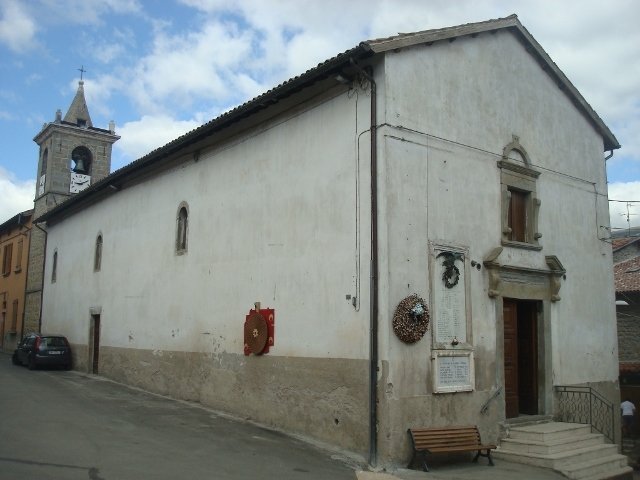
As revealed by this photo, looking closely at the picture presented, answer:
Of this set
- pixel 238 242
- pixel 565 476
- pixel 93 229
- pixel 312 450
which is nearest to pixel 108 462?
pixel 312 450

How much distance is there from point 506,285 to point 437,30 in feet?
15.5

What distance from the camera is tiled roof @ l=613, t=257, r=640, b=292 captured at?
2019 cm

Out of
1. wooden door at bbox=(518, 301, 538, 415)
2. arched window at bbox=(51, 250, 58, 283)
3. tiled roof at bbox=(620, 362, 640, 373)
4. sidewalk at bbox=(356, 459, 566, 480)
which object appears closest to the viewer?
sidewalk at bbox=(356, 459, 566, 480)

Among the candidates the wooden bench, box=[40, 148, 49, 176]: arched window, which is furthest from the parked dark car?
the wooden bench

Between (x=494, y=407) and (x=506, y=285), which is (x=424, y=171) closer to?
(x=506, y=285)

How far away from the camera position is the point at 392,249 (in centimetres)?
943

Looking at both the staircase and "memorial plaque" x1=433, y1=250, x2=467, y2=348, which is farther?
"memorial plaque" x1=433, y1=250, x2=467, y2=348

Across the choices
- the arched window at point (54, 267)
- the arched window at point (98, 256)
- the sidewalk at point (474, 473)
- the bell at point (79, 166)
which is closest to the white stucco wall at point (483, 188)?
the sidewalk at point (474, 473)

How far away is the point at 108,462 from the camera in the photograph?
8.00m

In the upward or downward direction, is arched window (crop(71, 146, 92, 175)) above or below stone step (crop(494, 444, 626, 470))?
above

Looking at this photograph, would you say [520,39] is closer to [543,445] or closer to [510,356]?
[510,356]

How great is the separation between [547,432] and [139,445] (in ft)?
21.9

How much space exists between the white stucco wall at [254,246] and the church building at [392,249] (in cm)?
5

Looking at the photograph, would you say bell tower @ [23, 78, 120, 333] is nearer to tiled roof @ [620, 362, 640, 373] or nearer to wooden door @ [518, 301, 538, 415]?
wooden door @ [518, 301, 538, 415]
